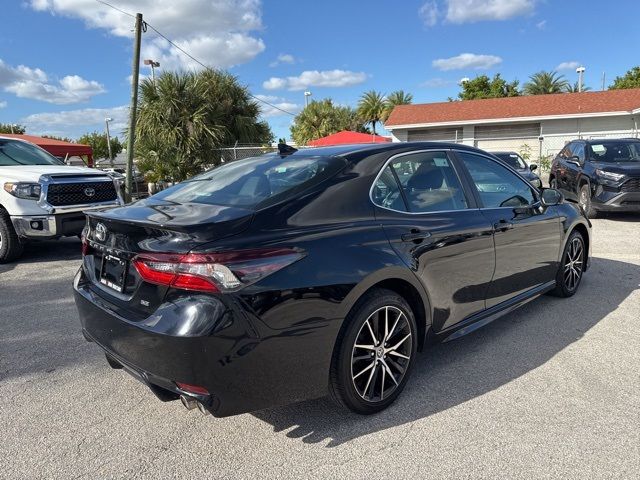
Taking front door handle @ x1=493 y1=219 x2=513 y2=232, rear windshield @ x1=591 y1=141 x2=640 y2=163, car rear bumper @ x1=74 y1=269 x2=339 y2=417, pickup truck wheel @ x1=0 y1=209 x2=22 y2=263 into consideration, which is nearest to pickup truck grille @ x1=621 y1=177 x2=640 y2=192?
rear windshield @ x1=591 y1=141 x2=640 y2=163

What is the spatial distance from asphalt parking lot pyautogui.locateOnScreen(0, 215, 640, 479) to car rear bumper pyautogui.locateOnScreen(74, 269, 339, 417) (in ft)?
1.15

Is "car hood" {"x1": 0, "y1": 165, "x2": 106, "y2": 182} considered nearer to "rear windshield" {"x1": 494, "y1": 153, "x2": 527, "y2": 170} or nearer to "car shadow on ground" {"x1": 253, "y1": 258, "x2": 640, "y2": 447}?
"car shadow on ground" {"x1": 253, "y1": 258, "x2": 640, "y2": 447}

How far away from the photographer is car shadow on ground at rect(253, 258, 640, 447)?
2.84 metres

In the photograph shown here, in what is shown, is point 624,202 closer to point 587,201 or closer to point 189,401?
point 587,201

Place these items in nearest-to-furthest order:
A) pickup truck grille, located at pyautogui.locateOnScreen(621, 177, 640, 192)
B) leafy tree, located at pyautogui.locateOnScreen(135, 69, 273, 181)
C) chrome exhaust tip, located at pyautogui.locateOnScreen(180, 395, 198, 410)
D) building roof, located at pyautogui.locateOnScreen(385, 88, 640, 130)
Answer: chrome exhaust tip, located at pyautogui.locateOnScreen(180, 395, 198, 410) → pickup truck grille, located at pyautogui.locateOnScreen(621, 177, 640, 192) → leafy tree, located at pyautogui.locateOnScreen(135, 69, 273, 181) → building roof, located at pyautogui.locateOnScreen(385, 88, 640, 130)

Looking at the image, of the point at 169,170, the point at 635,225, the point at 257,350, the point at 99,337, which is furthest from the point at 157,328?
the point at 169,170

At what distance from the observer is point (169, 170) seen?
1888 centimetres

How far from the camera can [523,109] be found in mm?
24422

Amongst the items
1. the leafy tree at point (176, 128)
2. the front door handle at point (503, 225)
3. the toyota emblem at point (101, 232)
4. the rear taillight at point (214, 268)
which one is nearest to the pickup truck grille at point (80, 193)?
the toyota emblem at point (101, 232)

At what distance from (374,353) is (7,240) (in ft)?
20.8

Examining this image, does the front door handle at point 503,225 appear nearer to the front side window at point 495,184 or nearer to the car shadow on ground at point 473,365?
the front side window at point 495,184

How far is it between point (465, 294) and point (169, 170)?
17133mm

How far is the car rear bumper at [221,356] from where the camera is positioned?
226cm

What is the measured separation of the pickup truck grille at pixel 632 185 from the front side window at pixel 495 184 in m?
6.57
